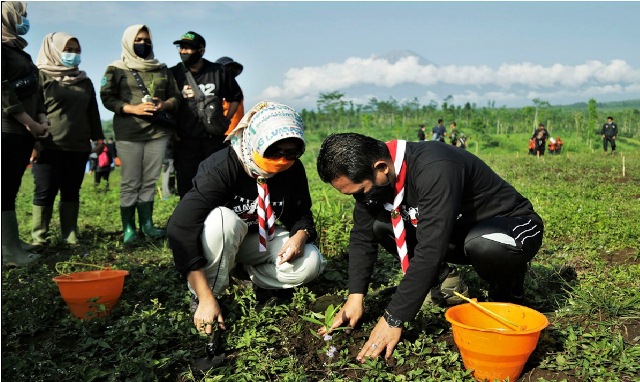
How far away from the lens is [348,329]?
2.83 meters

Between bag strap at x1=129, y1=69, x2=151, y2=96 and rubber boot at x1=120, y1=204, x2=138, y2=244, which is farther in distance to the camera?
rubber boot at x1=120, y1=204, x2=138, y2=244

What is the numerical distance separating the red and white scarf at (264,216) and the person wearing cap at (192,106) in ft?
7.04

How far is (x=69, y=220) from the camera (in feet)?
17.4

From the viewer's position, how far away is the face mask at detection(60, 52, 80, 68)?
16.4 feet

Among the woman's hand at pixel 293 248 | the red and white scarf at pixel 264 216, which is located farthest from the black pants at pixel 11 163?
the woman's hand at pixel 293 248

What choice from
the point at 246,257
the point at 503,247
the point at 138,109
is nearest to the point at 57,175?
the point at 138,109

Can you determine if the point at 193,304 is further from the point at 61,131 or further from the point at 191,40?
the point at 191,40

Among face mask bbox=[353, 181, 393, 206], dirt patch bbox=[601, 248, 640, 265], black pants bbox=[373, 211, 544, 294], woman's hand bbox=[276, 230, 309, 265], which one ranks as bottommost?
dirt patch bbox=[601, 248, 640, 265]

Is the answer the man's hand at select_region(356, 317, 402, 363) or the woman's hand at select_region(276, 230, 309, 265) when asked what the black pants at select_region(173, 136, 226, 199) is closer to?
the woman's hand at select_region(276, 230, 309, 265)

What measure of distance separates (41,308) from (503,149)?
1512 inches

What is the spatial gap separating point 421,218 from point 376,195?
0.84 ft

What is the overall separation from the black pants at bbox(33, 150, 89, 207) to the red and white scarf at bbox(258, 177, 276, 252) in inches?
103

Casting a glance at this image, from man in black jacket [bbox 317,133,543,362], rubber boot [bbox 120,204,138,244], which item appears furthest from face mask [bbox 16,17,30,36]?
man in black jacket [bbox 317,133,543,362]

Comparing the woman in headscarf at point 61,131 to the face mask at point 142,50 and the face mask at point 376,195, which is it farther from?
the face mask at point 376,195
